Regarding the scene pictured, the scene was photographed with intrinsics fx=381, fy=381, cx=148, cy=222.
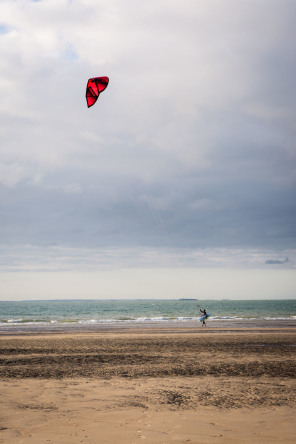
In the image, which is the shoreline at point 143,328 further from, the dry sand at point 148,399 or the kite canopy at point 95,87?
the kite canopy at point 95,87

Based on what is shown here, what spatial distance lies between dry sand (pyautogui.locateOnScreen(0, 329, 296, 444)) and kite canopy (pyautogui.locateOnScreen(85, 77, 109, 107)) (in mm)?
8637

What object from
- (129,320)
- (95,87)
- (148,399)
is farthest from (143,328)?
(148,399)

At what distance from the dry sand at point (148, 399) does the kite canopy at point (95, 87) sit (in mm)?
8637

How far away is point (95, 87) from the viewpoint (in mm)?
12633

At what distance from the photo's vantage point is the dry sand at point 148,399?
5.98 m

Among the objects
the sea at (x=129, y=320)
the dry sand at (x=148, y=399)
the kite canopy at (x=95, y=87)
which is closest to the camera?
the dry sand at (x=148, y=399)

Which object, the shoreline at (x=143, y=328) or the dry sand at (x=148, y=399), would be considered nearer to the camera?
the dry sand at (x=148, y=399)

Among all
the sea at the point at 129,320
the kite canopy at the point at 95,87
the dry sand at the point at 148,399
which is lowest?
the sea at the point at 129,320

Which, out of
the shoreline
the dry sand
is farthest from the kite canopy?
the shoreline

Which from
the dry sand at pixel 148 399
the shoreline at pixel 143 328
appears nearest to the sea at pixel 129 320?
the shoreline at pixel 143 328

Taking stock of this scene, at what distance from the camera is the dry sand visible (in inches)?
235

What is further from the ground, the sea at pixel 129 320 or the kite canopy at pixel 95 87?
the kite canopy at pixel 95 87

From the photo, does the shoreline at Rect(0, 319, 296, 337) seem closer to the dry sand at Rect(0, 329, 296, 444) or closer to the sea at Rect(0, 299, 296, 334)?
the sea at Rect(0, 299, 296, 334)

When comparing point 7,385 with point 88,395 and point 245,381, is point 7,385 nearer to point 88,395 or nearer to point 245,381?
point 88,395
